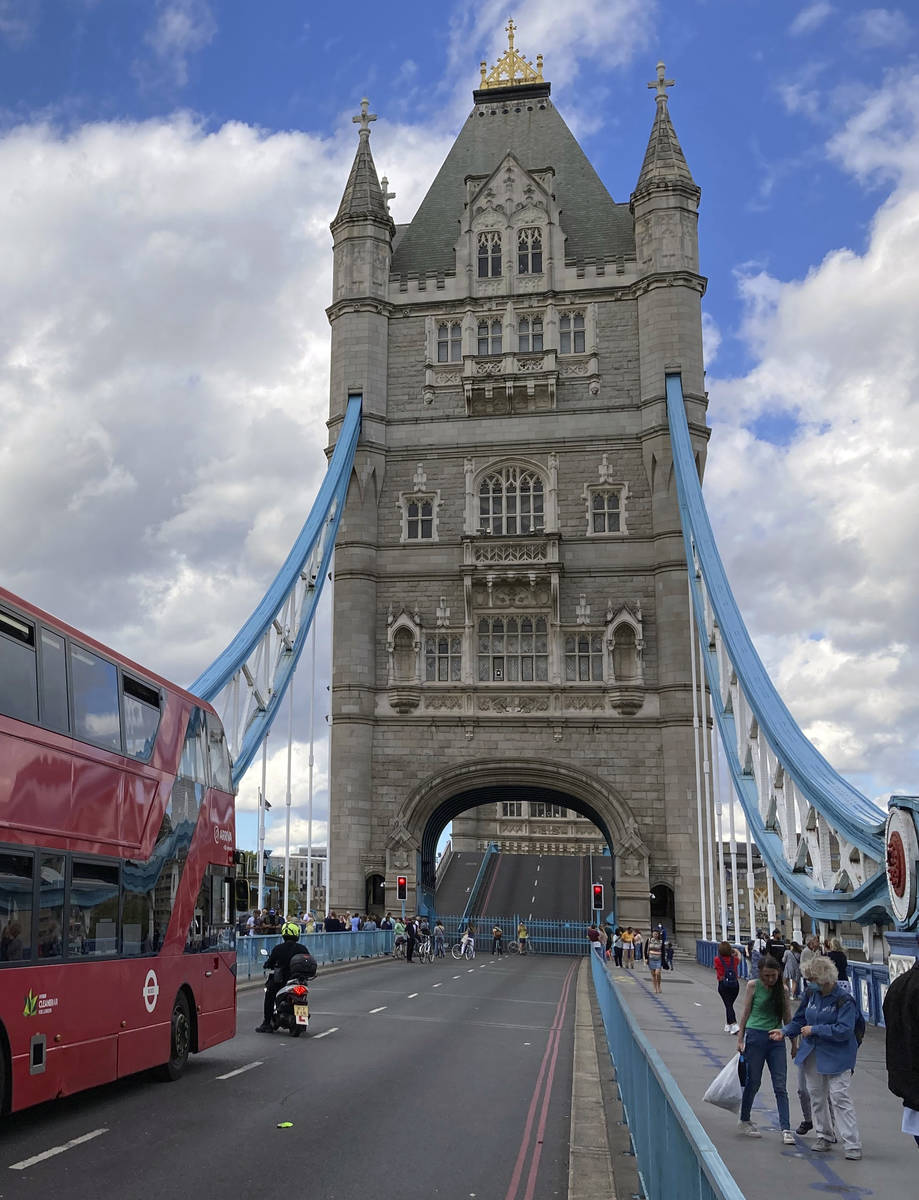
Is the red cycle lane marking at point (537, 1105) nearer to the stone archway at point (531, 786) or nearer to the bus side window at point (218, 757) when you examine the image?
the bus side window at point (218, 757)

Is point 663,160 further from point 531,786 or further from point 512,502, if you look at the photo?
point 531,786

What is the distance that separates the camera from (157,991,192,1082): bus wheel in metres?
11.5

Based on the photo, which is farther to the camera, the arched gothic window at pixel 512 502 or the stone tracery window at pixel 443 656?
the arched gothic window at pixel 512 502

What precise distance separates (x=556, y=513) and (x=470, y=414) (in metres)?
5.14

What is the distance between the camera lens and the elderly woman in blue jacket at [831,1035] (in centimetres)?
825

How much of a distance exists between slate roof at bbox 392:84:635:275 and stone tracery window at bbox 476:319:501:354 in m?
2.86

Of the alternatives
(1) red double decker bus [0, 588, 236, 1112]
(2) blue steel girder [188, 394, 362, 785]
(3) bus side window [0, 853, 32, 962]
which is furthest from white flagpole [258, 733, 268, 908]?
(3) bus side window [0, 853, 32, 962]

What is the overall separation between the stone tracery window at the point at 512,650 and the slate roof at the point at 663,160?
17.1 meters

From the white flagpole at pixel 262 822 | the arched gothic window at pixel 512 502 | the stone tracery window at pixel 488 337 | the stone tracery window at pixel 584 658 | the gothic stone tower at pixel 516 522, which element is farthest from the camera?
the stone tracery window at pixel 488 337

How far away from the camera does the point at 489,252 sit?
44594 mm

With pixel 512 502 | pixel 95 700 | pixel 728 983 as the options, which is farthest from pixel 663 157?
pixel 95 700

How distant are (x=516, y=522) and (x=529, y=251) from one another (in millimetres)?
11153

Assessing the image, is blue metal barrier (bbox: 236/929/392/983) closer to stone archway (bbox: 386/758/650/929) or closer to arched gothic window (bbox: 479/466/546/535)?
stone archway (bbox: 386/758/650/929)

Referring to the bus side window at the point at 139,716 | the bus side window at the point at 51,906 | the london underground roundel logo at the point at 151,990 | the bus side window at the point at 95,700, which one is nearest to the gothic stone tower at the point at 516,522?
the london underground roundel logo at the point at 151,990
